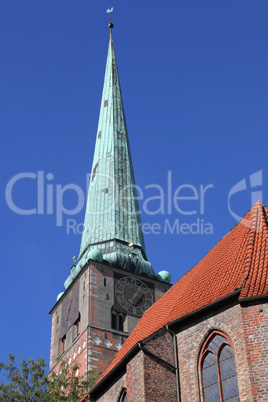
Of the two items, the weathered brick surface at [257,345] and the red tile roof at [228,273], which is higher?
the red tile roof at [228,273]

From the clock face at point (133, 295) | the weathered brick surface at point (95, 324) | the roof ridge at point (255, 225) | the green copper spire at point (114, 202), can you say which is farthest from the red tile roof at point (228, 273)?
the green copper spire at point (114, 202)

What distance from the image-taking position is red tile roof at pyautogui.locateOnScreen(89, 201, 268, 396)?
702 inches

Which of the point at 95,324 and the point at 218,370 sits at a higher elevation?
the point at 95,324

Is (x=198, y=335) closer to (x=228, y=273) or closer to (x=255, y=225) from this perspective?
(x=228, y=273)

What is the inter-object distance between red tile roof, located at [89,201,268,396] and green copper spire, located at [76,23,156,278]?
1465 centimetres

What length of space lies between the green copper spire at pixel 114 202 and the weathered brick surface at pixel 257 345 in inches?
799

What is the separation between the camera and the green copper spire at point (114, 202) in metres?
38.0

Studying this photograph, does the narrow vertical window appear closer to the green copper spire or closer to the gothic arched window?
the gothic arched window

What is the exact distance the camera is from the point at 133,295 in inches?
1416

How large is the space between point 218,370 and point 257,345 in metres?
1.36

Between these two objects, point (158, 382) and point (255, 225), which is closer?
point (158, 382)

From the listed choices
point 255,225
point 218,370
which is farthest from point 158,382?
point 255,225

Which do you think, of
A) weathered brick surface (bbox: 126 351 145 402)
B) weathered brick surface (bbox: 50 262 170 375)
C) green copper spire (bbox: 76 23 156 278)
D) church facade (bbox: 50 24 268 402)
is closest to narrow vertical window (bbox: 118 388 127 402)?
church facade (bbox: 50 24 268 402)

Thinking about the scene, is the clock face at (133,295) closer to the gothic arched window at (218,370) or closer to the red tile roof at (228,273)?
the red tile roof at (228,273)
